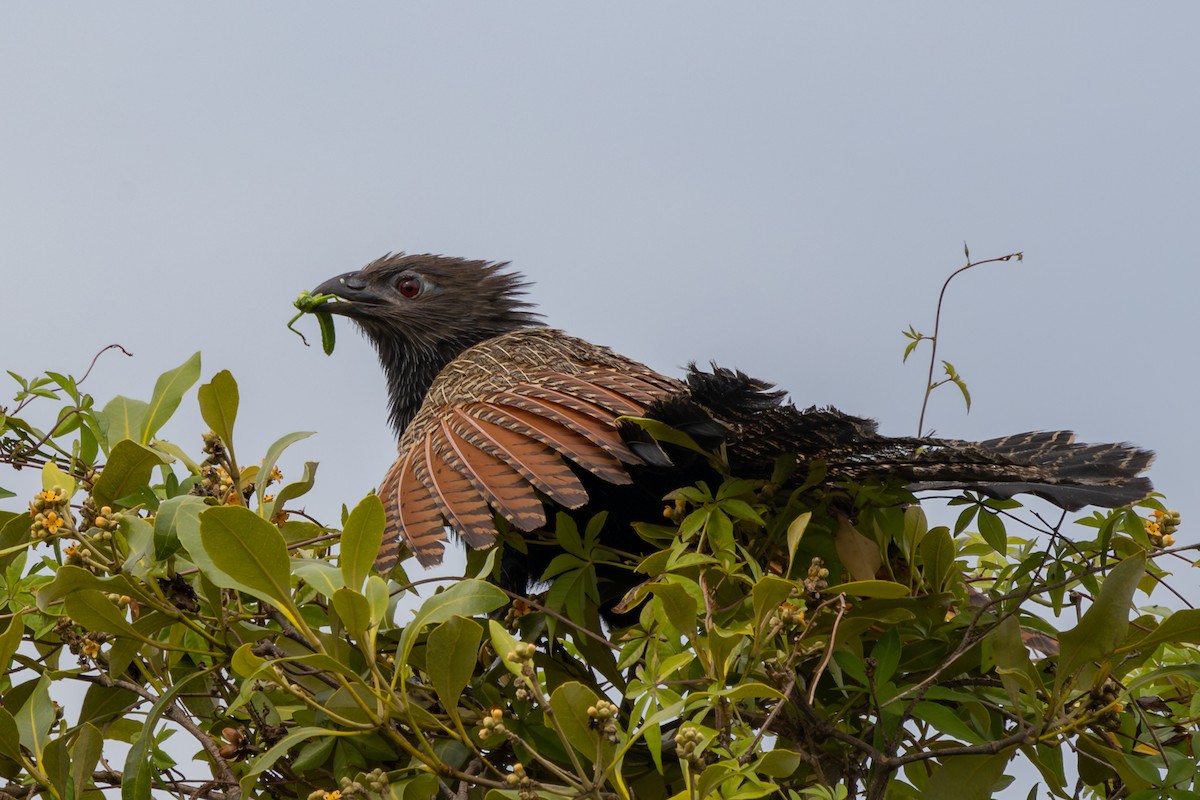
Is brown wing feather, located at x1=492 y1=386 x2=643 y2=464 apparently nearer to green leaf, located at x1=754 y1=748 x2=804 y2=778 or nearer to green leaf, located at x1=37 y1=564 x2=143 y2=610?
green leaf, located at x1=754 y1=748 x2=804 y2=778

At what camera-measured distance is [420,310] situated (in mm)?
3871

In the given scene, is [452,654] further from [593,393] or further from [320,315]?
[320,315]

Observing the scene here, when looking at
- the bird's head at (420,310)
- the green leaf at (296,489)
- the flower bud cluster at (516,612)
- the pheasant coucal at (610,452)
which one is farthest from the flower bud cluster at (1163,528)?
the bird's head at (420,310)

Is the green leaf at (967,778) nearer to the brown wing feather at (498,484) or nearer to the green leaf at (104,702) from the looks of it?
the brown wing feather at (498,484)

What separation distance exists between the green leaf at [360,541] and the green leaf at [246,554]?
0.28 feet

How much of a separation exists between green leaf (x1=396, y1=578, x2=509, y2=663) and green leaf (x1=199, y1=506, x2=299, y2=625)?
0.56 ft

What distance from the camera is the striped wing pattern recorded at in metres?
1.91

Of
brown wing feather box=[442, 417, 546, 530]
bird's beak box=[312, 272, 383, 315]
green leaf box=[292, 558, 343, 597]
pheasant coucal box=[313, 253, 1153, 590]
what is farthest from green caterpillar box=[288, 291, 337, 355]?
green leaf box=[292, 558, 343, 597]

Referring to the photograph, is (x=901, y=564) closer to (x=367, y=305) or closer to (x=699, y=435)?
(x=699, y=435)

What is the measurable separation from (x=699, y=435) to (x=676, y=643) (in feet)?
1.22

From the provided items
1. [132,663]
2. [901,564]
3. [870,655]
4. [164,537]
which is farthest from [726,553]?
[132,663]

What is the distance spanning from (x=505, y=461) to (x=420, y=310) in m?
1.92

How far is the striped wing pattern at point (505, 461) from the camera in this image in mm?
1912

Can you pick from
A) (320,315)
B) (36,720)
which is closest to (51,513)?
(36,720)
